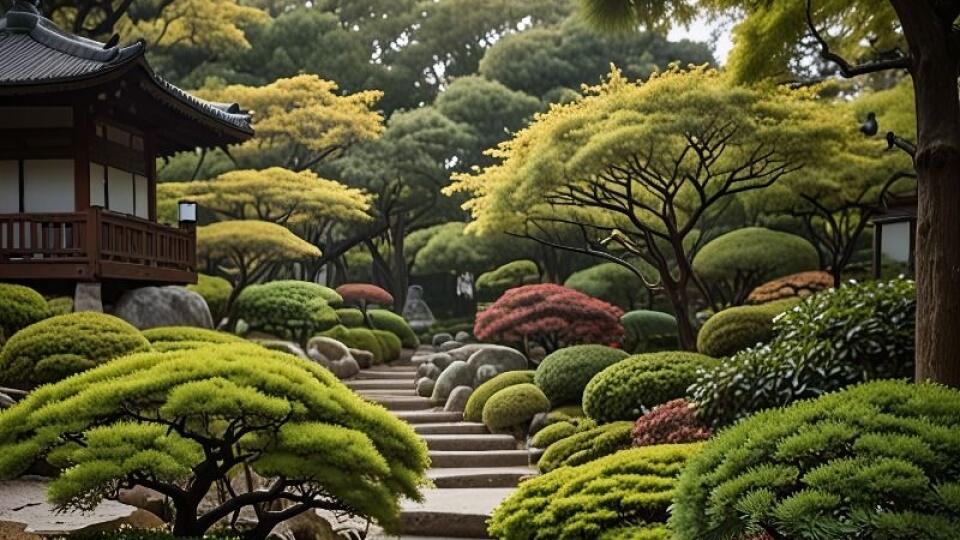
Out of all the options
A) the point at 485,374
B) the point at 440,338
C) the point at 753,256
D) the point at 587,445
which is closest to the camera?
the point at 587,445

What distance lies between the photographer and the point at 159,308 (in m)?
12.8

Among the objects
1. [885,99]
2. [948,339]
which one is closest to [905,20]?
[948,339]

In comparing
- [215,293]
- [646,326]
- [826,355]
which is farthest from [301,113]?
[826,355]

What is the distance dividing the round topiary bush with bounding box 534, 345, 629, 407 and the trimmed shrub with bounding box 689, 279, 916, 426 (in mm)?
3990

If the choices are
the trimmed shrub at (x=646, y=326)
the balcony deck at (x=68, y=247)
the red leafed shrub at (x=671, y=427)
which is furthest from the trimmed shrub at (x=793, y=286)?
the balcony deck at (x=68, y=247)

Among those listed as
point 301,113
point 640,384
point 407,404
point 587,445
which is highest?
point 301,113

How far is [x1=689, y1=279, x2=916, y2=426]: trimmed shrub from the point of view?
294 inches

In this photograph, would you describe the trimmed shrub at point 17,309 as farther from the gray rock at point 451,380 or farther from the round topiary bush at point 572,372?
the gray rock at point 451,380

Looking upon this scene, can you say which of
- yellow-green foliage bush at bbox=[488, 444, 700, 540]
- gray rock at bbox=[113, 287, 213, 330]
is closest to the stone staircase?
yellow-green foliage bush at bbox=[488, 444, 700, 540]

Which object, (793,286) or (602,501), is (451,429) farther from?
(602,501)

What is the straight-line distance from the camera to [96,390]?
470cm

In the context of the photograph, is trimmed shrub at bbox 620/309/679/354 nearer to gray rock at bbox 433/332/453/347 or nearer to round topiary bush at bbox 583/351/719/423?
round topiary bush at bbox 583/351/719/423

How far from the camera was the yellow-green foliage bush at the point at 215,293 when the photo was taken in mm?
17016

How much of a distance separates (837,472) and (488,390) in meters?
10.4
